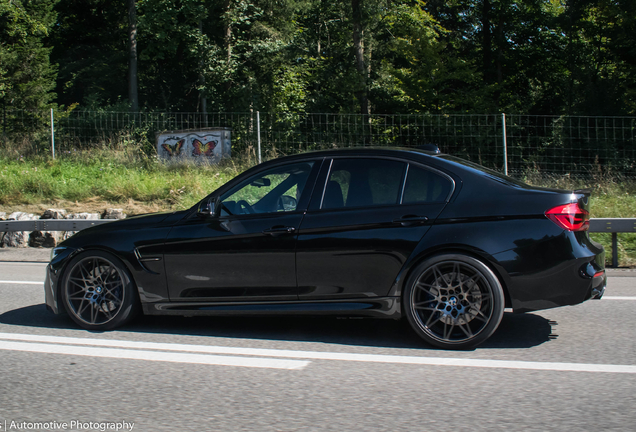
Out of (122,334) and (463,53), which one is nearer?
(122,334)

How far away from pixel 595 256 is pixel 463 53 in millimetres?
34837

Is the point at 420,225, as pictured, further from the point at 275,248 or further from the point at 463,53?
the point at 463,53

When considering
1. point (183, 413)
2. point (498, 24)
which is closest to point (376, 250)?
point (183, 413)

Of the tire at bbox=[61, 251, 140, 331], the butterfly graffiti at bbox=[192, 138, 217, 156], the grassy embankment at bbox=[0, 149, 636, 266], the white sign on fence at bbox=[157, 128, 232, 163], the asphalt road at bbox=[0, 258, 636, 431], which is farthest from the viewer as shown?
the butterfly graffiti at bbox=[192, 138, 217, 156]

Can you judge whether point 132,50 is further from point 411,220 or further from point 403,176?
point 411,220

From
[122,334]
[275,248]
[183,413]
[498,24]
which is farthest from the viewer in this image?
[498,24]

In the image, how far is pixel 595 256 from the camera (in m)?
4.56

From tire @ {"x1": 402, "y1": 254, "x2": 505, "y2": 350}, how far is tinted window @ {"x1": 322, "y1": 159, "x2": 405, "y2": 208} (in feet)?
2.09

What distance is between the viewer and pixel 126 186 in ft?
45.4

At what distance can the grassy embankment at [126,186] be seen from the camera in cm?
1316

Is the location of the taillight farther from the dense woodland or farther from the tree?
the tree

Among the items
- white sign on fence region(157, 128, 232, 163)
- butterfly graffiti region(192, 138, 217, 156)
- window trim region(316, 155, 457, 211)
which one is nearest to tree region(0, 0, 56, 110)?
white sign on fence region(157, 128, 232, 163)

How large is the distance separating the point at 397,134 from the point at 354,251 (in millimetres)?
12510

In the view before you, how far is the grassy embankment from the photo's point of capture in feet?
43.2
